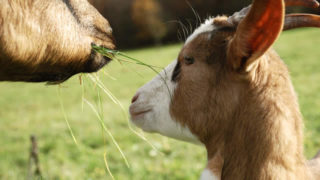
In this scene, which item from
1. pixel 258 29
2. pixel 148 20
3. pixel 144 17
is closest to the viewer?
pixel 258 29

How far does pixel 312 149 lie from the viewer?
575 cm

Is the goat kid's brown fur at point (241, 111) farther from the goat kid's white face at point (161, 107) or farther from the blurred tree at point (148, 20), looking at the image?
the blurred tree at point (148, 20)

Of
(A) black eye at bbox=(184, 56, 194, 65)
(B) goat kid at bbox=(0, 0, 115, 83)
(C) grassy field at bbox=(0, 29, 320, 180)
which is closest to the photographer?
(B) goat kid at bbox=(0, 0, 115, 83)

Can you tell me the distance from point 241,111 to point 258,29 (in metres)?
0.61

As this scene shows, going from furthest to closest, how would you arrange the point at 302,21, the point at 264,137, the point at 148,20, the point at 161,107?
the point at 148,20
the point at 161,107
the point at 302,21
the point at 264,137

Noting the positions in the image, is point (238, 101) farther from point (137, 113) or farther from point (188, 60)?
point (137, 113)

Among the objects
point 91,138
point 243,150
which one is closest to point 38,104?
point 91,138

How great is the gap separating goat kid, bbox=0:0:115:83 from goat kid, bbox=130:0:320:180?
2.11ft

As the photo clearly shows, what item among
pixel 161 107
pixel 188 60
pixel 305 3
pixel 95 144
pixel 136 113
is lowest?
pixel 95 144

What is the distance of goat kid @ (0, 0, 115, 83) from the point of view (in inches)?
116

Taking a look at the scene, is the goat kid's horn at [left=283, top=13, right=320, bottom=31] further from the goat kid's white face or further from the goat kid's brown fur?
the goat kid's white face

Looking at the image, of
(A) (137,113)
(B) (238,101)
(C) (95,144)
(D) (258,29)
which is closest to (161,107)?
(A) (137,113)

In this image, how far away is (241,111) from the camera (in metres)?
2.84

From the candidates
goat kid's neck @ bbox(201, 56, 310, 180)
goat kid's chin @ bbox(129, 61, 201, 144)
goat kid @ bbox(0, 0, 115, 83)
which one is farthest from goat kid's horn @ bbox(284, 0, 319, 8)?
goat kid @ bbox(0, 0, 115, 83)
